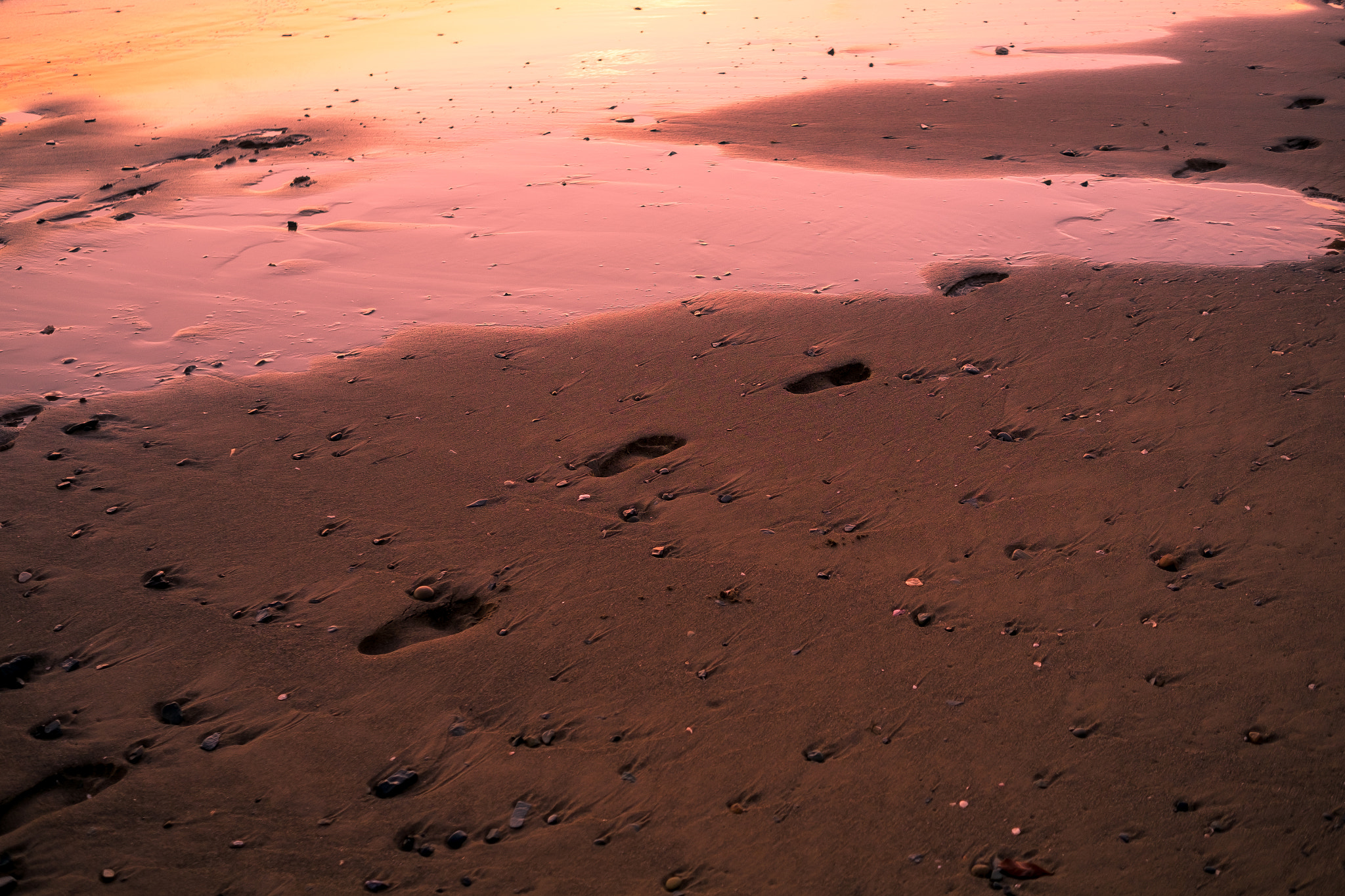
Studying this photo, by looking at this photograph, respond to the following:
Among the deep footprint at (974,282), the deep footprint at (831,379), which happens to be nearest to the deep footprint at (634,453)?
the deep footprint at (831,379)

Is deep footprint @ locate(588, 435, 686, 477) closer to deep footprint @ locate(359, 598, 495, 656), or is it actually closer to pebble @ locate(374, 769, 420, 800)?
deep footprint @ locate(359, 598, 495, 656)

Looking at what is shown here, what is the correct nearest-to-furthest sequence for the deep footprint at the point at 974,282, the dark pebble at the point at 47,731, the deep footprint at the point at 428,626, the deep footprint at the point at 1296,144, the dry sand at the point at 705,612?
the dry sand at the point at 705,612 → the dark pebble at the point at 47,731 → the deep footprint at the point at 428,626 → the deep footprint at the point at 974,282 → the deep footprint at the point at 1296,144

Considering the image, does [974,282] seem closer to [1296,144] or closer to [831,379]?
[831,379]

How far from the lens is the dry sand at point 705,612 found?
307 centimetres

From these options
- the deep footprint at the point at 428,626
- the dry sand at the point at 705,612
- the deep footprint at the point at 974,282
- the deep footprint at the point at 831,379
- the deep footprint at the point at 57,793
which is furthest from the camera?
the deep footprint at the point at 974,282

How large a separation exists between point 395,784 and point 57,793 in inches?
48.2

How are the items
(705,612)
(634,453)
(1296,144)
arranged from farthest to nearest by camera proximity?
(1296,144)
(634,453)
(705,612)

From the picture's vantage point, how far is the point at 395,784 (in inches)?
129

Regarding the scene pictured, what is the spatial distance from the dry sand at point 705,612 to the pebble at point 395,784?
51mm

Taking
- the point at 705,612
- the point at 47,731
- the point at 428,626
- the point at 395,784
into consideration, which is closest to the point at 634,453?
the point at 705,612

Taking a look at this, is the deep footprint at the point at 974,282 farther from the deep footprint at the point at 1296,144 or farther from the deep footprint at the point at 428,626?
the deep footprint at the point at 1296,144

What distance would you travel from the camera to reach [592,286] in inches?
273

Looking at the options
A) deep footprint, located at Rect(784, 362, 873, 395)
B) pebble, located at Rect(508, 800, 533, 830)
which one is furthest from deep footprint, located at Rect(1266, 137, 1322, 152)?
pebble, located at Rect(508, 800, 533, 830)

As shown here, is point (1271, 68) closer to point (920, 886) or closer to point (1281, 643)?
point (1281, 643)
